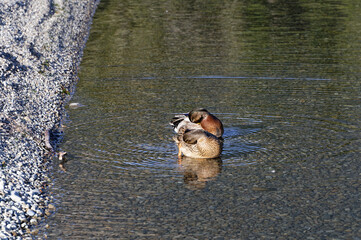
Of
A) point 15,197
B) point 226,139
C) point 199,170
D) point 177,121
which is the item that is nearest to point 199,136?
point 199,170

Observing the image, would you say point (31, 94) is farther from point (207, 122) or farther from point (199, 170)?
point (199, 170)

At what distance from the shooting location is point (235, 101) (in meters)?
17.2

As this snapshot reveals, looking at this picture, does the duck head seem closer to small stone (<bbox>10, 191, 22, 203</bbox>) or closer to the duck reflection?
the duck reflection

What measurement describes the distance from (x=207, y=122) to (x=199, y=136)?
118 centimetres

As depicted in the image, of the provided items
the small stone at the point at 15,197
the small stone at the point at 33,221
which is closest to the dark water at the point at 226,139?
the small stone at the point at 33,221

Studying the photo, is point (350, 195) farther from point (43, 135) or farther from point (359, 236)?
point (43, 135)

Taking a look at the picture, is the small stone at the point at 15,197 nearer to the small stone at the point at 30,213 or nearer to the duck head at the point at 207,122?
the small stone at the point at 30,213

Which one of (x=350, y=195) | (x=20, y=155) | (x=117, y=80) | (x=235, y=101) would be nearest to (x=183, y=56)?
(x=117, y=80)

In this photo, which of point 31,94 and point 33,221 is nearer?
point 33,221

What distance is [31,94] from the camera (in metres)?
17.9

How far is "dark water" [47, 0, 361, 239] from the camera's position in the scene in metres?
9.82

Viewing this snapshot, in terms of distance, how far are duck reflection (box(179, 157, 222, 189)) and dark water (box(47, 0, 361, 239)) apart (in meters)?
0.04

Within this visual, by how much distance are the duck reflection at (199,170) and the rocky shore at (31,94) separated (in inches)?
115

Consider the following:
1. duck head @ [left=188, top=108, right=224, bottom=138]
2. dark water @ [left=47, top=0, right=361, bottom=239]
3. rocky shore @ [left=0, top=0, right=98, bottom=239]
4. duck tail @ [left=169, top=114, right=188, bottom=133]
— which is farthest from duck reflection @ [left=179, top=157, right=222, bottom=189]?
rocky shore @ [left=0, top=0, right=98, bottom=239]
